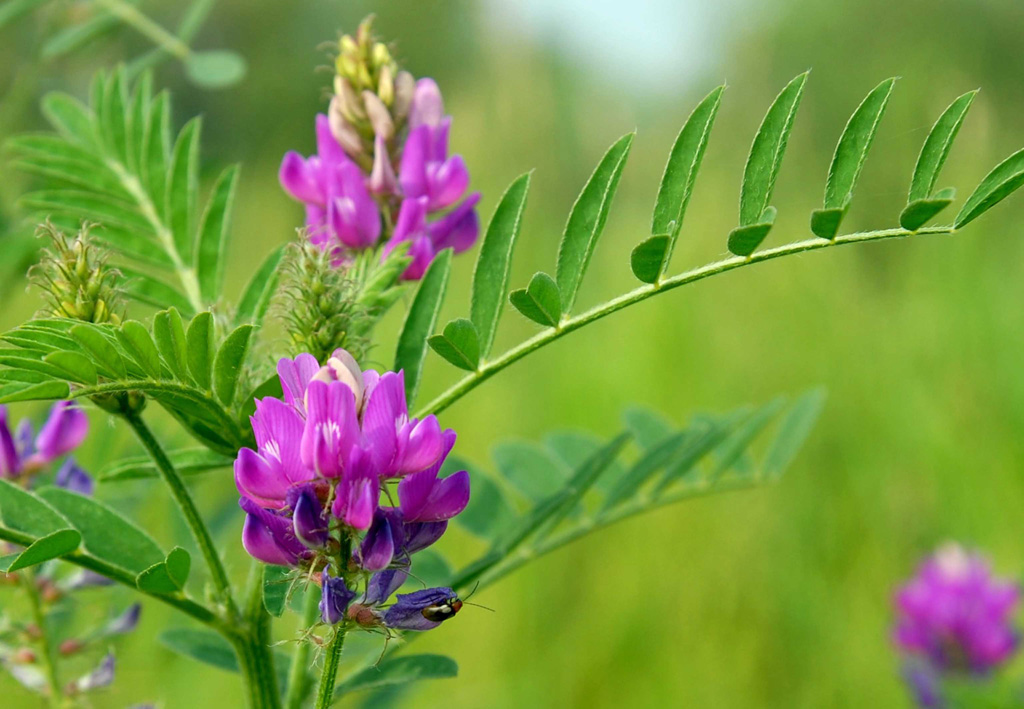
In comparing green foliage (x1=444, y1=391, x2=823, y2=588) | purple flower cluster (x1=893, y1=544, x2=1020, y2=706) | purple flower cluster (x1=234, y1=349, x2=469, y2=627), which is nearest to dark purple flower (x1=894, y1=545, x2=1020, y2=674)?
purple flower cluster (x1=893, y1=544, x2=1020, y2=706)

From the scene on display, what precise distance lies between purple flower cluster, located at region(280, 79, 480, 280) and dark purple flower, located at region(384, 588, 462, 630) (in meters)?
0.33

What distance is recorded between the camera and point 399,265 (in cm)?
84

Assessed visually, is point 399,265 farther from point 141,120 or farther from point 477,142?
point 477,142

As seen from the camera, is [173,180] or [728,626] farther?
[728,626]

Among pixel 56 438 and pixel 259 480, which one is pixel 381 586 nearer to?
pixel 259 480

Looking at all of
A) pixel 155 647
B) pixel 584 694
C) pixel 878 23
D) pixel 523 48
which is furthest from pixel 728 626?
pixel 878 23

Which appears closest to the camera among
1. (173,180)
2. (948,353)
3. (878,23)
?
(173,180)

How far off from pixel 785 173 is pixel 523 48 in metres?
1.52

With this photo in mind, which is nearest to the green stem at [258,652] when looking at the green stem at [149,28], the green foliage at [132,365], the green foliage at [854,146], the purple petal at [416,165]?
the green foliage at [132,365]

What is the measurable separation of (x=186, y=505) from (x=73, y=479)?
255mm

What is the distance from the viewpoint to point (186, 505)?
728 mm

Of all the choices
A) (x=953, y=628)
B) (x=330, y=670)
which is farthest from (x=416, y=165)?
(x=953, y=628)

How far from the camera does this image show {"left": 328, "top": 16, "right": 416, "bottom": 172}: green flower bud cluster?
0.92 meters

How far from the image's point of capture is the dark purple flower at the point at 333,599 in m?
0.60
